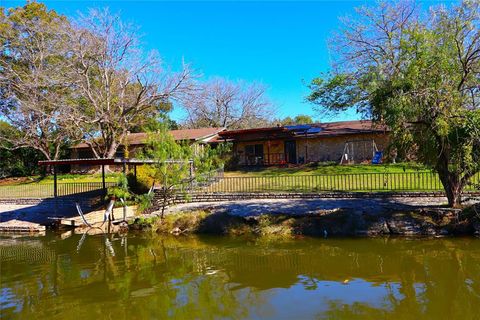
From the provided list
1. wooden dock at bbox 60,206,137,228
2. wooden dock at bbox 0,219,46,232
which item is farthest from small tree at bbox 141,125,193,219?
wooden dock at bbox 0,219,46,232

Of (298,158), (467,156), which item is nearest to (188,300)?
(467,156)

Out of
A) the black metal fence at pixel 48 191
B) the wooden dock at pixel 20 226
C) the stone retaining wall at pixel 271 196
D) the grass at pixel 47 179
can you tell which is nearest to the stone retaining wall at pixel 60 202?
the black metal fence at pixel 48 191

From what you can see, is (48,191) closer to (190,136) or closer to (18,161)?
(190,136)

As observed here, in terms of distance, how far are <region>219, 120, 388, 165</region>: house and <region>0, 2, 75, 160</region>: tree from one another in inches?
573

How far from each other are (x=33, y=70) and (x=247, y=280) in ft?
105

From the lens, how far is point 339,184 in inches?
779

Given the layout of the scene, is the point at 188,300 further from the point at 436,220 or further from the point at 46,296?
the point at 436,220

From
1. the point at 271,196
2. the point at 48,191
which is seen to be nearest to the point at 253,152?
the point at 271,196

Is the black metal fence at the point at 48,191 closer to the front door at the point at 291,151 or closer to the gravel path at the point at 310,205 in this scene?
the gravel path at the point at 310,205

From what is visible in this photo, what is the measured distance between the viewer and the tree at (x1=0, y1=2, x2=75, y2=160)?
104ft

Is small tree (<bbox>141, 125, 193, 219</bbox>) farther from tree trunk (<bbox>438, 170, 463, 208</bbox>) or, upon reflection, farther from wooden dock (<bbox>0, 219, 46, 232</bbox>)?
tree trunk (<bbox>438, 170, 463, 208</bbox>)

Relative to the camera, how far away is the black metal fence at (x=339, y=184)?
17.5m

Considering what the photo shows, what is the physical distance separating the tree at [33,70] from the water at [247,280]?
22.1 m

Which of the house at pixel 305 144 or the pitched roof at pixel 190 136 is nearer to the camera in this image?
the house at pixel 305 144
